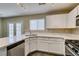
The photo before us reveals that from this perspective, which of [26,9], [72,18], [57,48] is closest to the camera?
[26,9]

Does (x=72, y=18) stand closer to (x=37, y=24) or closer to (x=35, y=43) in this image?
(x=35, y=43)

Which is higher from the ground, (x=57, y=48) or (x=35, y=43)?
(x=35, y=43)

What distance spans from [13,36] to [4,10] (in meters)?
0.32

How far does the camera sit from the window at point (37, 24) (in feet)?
3.91

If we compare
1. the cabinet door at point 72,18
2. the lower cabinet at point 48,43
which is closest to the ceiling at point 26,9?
the lower cabinet at point 48,43

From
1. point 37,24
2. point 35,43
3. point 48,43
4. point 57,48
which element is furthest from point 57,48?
point 37,24

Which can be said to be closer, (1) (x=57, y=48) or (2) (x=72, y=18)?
(1) (x=57, y=48)

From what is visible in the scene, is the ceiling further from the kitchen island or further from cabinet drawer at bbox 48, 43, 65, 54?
cabinet drawer at bbox 48, 43, 65, 54

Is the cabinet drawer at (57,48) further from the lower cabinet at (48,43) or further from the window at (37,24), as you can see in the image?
the window at (37,24)

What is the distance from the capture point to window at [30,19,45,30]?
1.19 meters

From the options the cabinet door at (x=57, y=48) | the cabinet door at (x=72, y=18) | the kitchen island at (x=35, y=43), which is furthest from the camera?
the cabinet door at (x=72, y=18)

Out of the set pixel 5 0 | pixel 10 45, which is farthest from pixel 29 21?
pixel 5 0

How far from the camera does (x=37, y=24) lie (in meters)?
1.21

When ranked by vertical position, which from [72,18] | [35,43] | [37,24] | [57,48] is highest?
[72,18]
